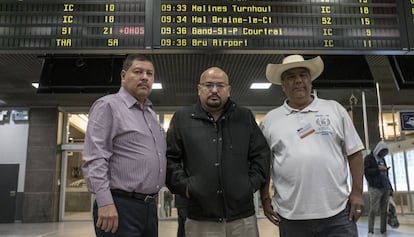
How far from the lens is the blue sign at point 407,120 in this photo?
9.91m

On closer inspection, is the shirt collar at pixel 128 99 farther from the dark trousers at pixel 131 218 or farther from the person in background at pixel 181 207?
the person in background at pixel 181 207

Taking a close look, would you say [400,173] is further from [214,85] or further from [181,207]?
[214,85]

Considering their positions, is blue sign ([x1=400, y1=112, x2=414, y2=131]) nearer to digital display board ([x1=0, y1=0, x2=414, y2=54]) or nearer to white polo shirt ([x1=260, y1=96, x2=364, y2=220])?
digital display board ([x1=0, y1=0, x2=414, y2=54])

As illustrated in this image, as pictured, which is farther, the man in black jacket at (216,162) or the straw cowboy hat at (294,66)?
the straw cowboy hat at (294,66)

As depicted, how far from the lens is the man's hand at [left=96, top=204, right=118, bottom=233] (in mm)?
1869

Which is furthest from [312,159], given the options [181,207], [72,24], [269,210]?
[72,24]

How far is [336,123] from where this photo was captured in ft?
7.22

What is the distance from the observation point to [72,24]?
373cm

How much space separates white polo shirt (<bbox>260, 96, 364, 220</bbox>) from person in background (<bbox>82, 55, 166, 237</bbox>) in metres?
0.68

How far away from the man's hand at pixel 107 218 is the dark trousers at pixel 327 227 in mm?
958

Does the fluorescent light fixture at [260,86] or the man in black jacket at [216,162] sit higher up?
the fluorescent light fixture at [260,86]

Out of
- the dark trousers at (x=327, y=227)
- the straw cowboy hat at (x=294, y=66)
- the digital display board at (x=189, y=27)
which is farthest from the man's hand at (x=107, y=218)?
the digital display board at (x=189, y=27)

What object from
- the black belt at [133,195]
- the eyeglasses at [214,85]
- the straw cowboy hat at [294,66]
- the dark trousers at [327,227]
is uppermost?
the straw cowboy hat at [294,66]

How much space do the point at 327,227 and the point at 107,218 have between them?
1142 mm
